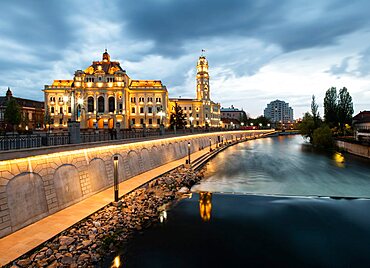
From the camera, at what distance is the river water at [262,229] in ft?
38.6

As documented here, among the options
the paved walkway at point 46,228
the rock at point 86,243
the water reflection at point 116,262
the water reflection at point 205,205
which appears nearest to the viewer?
the paved walkway at point 46,228

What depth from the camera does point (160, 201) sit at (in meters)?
19.0

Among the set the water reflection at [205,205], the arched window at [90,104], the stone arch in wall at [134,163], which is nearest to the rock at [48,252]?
the water reflection at [205,205]

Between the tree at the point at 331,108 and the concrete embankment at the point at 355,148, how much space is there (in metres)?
13.3

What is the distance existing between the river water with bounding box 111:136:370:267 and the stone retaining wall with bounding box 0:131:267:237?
212 inches

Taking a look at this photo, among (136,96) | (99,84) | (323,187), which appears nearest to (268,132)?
(136,96)

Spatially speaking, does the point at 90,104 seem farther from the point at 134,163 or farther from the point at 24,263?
the point at 24,263

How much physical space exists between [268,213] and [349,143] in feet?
147

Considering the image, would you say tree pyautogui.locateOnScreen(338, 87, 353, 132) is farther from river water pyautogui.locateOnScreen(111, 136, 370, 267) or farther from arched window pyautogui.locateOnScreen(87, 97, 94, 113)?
arched window pyautogui.locateOnScreen(87, 97, 94, 113)

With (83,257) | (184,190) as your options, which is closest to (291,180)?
(184,190)

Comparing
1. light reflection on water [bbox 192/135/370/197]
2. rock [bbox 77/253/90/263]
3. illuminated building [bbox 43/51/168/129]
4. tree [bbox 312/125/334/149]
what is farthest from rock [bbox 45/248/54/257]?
tree [bbox 312/125/334/149]

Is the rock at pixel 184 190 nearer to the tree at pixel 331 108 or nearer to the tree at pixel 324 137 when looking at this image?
the tree at pixel 324 137

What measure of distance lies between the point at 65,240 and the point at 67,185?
16.5 feet

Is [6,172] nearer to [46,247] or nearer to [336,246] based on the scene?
[46,247]
